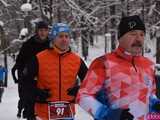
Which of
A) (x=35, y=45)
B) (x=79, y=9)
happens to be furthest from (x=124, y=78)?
(x=79, y=9)

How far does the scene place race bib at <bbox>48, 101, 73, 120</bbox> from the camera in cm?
630

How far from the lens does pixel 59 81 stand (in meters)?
6.27

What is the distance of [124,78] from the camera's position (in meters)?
3.82

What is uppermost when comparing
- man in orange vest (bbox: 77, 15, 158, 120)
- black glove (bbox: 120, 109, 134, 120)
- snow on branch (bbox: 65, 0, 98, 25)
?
man in orange vest (bbox: 77, 15, 158, 120)

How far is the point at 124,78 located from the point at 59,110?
275cm

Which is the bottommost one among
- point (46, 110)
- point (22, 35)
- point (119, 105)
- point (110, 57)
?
point (22, 35)

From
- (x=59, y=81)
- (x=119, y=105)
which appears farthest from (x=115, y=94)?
(x=59, y=81)

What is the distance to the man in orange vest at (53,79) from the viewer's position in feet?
20.5

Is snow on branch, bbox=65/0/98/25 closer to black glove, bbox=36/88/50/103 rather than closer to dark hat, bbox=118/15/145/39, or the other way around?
→ black glove, bbox=36/88/50/103

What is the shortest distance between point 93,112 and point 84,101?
0.13 metres

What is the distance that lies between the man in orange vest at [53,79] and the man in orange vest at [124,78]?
2.42 metres

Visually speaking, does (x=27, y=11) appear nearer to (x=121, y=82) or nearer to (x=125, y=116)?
(x=121, y=82)

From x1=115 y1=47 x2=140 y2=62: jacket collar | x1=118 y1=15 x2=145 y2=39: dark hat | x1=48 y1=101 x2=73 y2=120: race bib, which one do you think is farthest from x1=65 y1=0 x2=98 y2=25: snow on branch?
x1=115 y1=47 x2=140 y2=62: jacket collar

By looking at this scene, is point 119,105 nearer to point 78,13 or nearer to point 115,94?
point 115,94
